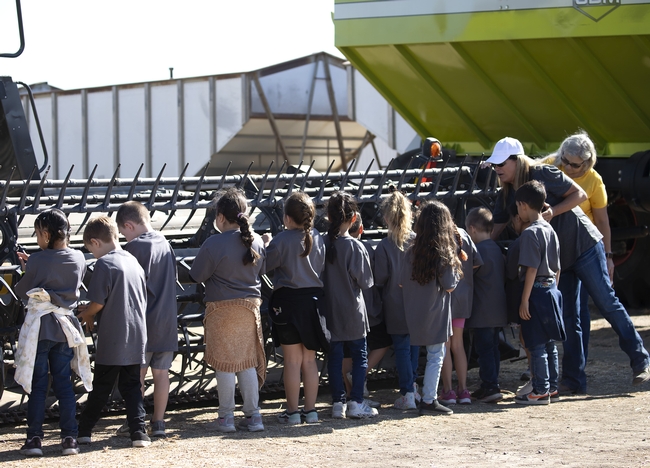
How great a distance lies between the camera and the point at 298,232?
4.77 metres

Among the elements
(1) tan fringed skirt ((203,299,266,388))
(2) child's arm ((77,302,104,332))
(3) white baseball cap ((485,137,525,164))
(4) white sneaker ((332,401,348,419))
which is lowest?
(4) white sneaker ((332,401,348,419))

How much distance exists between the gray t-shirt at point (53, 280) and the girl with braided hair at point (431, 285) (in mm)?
1777

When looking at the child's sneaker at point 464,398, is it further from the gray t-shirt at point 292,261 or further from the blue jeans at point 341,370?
the gray t-shirt at point 292,261

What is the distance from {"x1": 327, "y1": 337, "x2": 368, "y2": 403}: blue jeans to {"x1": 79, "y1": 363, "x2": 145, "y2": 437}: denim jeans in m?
1.08

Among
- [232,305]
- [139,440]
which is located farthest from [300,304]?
[139,440]

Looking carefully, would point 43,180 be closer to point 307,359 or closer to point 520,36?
point 307,359

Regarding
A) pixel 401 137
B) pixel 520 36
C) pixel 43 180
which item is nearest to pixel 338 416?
pixel 43 180

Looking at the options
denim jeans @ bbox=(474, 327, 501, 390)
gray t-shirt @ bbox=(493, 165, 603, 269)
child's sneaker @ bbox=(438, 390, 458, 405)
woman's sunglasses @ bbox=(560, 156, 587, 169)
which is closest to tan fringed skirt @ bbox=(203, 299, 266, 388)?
child's sneaker @ bbox=(438, 390, 458, 405)

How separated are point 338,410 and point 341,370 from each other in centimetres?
21

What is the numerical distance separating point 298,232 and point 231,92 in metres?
11.7

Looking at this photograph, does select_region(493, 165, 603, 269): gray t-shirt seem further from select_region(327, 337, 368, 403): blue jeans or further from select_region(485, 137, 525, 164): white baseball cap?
select_region(327, 337, 368, 403): blue jeans

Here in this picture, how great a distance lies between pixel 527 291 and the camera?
16.8 ft

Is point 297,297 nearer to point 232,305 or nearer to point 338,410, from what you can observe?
point 232,305

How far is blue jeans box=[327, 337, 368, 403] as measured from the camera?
490 cm
